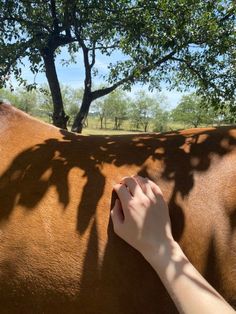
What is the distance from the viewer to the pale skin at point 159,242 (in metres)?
1.33

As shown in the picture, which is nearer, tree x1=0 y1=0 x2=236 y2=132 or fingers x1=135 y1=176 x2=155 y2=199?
fingers x1=135 y1=176 x2=155 y2=199

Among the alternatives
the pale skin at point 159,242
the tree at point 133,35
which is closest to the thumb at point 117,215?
the pale skin at point 159,242

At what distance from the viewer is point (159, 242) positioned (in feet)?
5.30

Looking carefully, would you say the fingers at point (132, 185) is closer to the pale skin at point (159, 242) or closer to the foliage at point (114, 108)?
the pale skin at point (159, 242)

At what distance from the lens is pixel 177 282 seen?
56.3 inches

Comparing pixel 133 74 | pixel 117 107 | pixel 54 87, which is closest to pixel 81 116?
pixel 54 87

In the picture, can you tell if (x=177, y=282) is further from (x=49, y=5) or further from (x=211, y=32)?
(x=49, y=5)

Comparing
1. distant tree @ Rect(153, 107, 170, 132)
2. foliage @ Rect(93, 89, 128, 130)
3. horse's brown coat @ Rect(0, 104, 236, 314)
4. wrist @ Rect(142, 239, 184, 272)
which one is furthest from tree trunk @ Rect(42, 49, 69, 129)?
foliage @ Rect(93, 89, 128, 130)

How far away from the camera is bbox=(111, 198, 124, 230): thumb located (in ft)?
5.81

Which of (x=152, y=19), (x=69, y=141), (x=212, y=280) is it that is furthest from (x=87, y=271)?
(x=152, y=19)

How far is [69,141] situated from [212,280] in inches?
40.8

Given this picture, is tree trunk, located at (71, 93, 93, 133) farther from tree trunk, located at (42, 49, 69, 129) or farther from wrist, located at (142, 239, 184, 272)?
wrist, located at (142, 239, 184, 272)

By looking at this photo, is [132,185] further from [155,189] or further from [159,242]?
[159,242]

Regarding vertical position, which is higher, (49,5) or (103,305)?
(49,5)
